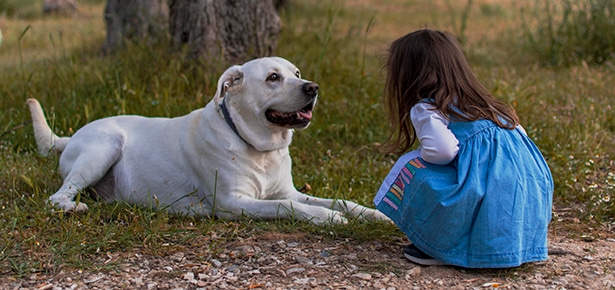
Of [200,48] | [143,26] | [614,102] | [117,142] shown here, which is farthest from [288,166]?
[143,26]

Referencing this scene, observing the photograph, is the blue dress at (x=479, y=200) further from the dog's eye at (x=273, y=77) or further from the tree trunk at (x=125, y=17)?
the tree trunk at (x=125, y=17)

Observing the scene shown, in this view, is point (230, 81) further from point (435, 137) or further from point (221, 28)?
point (221, 28)

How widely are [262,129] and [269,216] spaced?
493 millimetres

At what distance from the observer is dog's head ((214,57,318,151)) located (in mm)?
3750

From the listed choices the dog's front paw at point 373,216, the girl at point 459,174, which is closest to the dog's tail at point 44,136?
the dog's front paw at point 373,216

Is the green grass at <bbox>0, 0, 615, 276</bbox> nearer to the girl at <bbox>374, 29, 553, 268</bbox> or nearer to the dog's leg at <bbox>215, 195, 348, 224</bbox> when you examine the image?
the dog's leg at <bbox>215, 195, 348, 224</bbox>

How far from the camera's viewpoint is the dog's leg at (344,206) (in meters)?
3.79

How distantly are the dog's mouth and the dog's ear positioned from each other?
0.81 feet

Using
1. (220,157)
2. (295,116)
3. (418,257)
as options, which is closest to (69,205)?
(220,157)

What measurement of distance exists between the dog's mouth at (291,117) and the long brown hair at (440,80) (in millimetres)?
644

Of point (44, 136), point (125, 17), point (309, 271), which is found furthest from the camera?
point (125, 17)

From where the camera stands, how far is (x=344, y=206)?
12.8 feet

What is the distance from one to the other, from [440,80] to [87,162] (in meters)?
2.19

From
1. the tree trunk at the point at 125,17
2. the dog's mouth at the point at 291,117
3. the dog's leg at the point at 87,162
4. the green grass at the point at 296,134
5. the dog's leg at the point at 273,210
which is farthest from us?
the tree trunk at the point at 125,17
